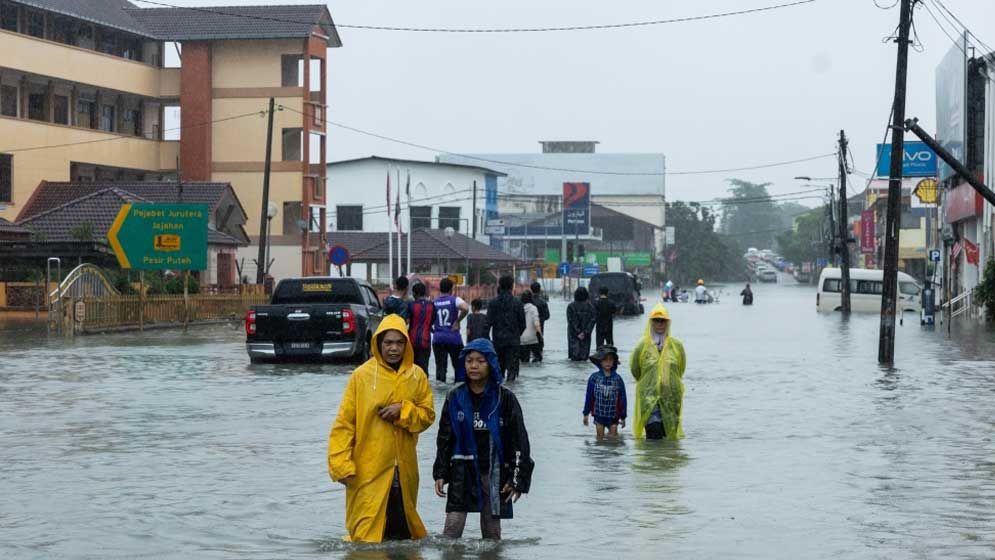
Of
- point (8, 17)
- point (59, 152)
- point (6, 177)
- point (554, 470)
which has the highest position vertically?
point (8, 17)

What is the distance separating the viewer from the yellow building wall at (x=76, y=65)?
211ft

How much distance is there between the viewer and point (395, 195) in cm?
11950

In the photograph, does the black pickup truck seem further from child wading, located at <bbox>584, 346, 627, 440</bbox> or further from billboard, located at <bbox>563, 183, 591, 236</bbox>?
billboard, located at <bbox>563, 183, 591, 236</bbox>

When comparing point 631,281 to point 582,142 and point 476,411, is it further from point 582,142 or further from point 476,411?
point 582,142

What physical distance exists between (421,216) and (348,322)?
9121cm

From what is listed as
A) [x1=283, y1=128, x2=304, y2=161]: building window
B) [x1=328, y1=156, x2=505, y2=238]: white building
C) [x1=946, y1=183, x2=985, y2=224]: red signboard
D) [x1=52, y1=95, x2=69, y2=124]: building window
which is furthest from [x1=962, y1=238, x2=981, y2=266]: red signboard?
[x1=328, y1=156, x2=505, y2=238]: white building

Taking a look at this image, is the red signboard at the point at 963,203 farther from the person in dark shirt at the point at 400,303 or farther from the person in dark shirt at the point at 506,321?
the person in dark shirt at the point at 400,303

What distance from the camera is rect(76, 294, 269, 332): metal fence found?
131ft

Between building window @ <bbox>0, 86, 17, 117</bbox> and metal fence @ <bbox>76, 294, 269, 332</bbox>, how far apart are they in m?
19.3

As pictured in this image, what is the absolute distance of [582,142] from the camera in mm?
174250

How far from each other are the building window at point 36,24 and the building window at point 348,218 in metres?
52.8

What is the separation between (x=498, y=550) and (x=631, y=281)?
57.6 m

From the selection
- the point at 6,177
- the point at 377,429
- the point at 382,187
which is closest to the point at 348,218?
the point at 382,187

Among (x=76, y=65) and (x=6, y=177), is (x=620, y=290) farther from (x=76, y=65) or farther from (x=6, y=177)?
(x=6, y=177)
